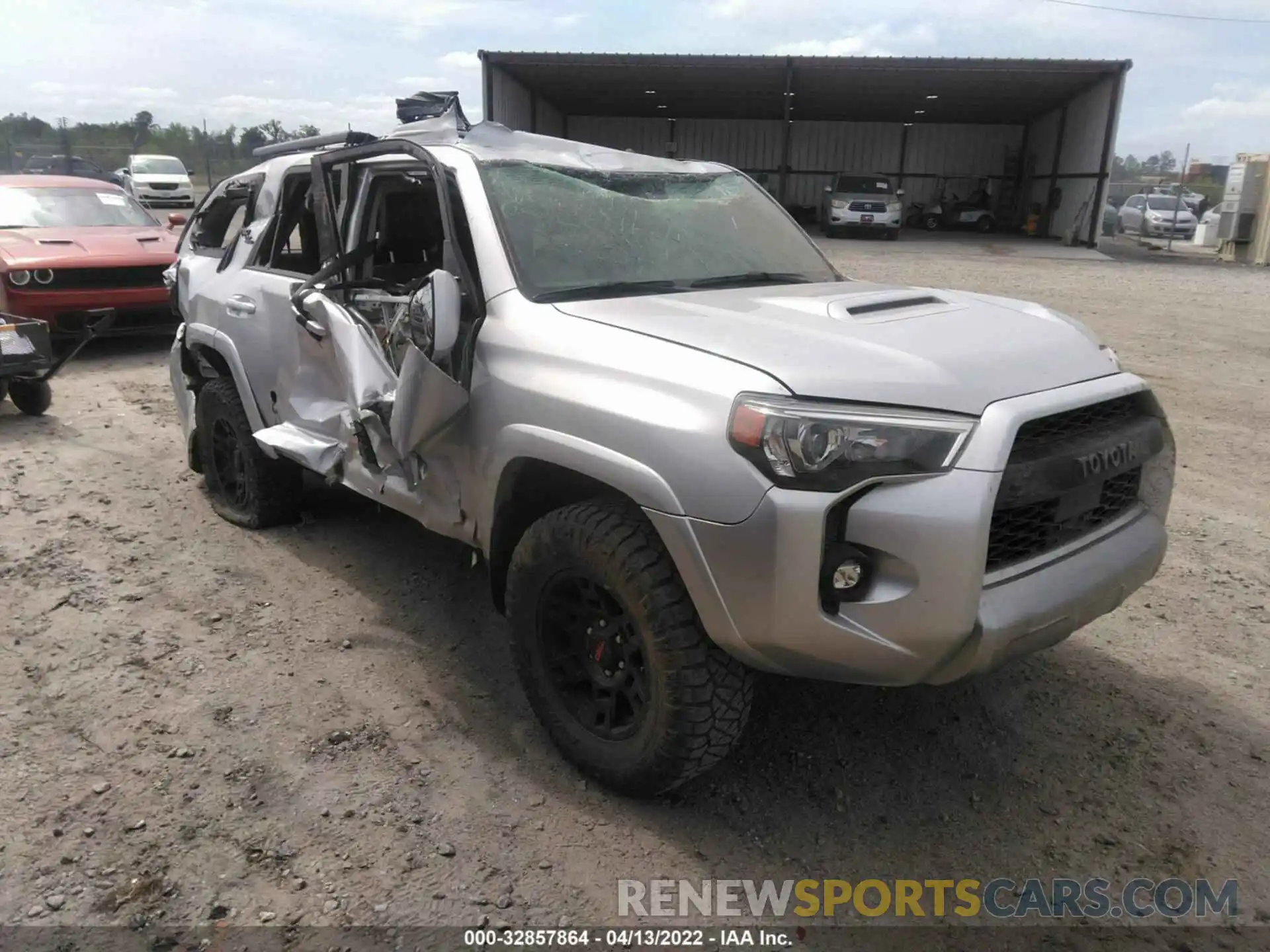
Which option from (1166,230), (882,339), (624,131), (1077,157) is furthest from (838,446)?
(624,131)

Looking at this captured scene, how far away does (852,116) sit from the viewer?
112ft

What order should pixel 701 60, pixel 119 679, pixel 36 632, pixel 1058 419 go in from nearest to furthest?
pixel 1058 419
pixel 119 679
pixel 36 632
pixel 701 60

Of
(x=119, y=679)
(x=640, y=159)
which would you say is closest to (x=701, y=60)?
(x=640, y=159)

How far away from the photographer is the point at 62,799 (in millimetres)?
2770

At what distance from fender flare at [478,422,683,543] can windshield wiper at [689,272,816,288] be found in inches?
38.1

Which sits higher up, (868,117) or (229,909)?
(868,117)

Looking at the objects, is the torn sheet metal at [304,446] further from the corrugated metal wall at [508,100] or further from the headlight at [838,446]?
the corrugated metal wall at [508,100]

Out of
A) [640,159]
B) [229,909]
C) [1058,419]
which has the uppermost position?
[640,159]

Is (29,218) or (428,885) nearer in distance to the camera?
(428,885)

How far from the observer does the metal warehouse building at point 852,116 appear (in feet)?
84.1

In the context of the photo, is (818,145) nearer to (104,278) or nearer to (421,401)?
(104,278)

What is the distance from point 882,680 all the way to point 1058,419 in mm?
871

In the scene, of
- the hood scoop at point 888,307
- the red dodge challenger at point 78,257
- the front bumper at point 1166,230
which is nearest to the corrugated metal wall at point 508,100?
the red dodge challenger at point 78,257

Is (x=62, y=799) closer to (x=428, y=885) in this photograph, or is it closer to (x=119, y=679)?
(x=119, y=679)
